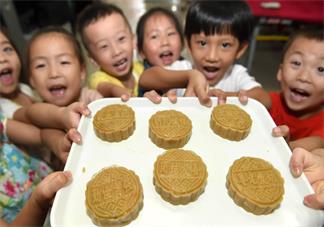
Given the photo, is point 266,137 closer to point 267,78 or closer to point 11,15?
point 267,78

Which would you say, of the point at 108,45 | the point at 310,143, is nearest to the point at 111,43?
the point at 108,45

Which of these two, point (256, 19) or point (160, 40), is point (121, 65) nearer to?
point (160, 40)

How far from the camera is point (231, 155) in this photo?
0.61 metres

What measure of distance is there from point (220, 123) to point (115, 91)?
494 millimetres

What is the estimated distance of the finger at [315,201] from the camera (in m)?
0.48

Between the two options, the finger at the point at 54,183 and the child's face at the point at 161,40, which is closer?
the finger at the point at 54,183

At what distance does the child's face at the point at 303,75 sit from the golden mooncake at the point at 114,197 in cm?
65

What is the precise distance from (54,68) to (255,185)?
791mm

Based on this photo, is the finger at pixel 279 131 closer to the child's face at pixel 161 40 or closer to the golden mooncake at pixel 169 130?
the golden mooncake at pixel 169 130

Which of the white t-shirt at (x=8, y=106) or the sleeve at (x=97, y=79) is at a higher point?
the sleeve at (x=97, y=79)

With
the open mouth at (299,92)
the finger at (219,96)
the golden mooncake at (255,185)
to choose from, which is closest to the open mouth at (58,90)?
the finger at (219,96)

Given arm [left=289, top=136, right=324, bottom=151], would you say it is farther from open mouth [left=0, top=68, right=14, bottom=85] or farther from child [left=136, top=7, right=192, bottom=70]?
open mouth [left=0, top=68, right=14, bottom=85]

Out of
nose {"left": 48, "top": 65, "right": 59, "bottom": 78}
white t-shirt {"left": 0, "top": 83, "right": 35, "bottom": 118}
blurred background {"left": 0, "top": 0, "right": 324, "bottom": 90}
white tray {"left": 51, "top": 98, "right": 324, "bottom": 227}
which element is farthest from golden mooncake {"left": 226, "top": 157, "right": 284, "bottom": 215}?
blurred background {"left": 0, "top": 0, "right": 324, "bottom": 90}

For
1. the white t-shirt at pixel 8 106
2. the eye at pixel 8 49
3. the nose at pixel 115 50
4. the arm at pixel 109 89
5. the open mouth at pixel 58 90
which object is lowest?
the white t-shirt at pixel 8 106
